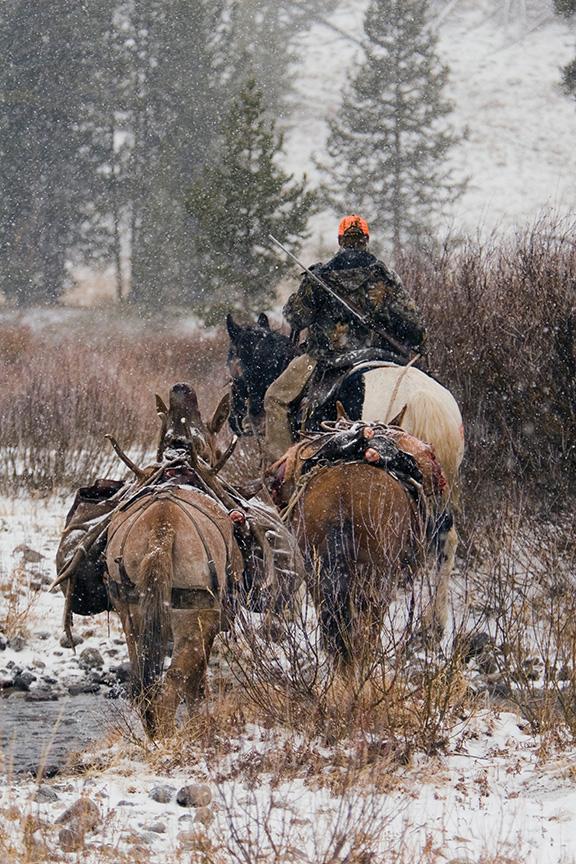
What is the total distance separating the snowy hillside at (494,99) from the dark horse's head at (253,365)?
111ft

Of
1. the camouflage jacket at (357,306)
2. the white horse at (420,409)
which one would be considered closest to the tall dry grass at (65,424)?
the camouflage jacket at (357,306)

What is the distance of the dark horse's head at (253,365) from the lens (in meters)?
9.77

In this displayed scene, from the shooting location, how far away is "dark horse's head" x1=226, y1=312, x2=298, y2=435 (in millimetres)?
9773

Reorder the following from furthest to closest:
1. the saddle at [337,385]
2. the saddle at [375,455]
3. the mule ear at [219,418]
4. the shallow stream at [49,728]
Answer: the saddle at [337,385]
the saddle at [375,455]
the mule ear at [219,418]
the shallow stream at [49,728]

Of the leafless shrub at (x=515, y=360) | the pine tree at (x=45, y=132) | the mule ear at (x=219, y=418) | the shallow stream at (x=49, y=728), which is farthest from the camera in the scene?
the pine tree at (x=45, y=132)

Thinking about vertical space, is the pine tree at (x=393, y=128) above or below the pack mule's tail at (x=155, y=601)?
above

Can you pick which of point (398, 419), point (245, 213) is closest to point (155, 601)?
point (398, 419)

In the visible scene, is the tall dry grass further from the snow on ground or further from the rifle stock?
the snow on ground

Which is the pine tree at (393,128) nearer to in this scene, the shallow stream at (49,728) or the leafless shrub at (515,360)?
the leafless shrub at (515,360)

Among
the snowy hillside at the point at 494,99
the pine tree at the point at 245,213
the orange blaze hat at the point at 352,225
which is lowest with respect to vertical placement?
the orange blaze hat at the point at 352,225

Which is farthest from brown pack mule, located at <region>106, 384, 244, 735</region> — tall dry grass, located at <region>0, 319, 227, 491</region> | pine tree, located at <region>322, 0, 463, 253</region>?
pine tree, located at <region>322, 0, 463, 253</region>

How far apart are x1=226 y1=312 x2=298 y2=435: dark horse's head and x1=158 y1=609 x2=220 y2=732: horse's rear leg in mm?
4607

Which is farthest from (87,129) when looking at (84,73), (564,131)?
(564,131)

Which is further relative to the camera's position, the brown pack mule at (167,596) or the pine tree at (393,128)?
the pine tree at (393,128)
